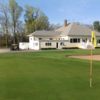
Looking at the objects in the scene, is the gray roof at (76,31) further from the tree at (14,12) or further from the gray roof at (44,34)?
the tree at (14,12)

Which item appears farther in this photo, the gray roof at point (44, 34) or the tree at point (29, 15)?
the tree at point (29, 15)

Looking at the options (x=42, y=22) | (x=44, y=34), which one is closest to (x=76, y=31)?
(x=44, y=34)

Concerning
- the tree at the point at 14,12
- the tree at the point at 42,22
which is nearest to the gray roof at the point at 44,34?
the tree at the point at 14,12

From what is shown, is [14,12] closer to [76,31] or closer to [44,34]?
[44,34]

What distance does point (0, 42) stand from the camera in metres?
83.4

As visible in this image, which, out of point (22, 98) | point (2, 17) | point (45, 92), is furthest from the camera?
point (2, 17)

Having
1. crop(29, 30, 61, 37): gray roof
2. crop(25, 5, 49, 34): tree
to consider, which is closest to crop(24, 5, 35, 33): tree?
crop(25, 5, 49, 34): tree

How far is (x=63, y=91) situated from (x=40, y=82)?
2.61 m

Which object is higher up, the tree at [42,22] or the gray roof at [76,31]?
the tree at [42,22]

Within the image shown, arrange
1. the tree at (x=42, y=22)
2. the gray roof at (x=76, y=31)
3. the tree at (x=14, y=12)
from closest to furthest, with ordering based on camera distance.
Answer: the gray roof at (x=76, y=31) < the tree at (x=14, y=12) < the tree at (x=42, y=22)

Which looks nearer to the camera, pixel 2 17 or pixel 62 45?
pixel 62 45

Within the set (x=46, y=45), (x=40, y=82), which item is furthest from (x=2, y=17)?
(x=40, y=82)

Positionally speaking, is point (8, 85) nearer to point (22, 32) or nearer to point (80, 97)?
point (80, 97)

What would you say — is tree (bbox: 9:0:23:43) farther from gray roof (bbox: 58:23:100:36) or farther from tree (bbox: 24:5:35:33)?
gray roof (bbox: 58:23:100:36)
